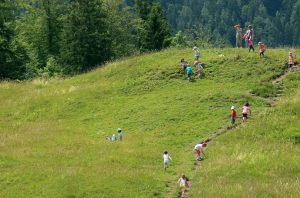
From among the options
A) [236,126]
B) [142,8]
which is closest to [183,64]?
[236,126]

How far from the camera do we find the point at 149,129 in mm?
41625

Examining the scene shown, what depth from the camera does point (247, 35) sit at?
55.8 metres

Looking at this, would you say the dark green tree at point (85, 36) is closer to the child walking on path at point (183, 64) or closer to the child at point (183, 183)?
the child walking on path at point (183, 64)

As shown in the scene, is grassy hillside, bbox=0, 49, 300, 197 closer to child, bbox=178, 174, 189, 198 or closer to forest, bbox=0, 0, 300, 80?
child, bbox=178, 174, 189, 198

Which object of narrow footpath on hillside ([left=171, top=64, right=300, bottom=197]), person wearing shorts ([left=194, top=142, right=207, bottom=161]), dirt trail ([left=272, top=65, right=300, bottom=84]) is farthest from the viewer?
dirt trail ([left=272, top=65, right=300, bottom=84])

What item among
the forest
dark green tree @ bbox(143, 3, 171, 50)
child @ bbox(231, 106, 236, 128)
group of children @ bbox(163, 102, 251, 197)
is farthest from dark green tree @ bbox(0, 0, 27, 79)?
group of children @ bbox(163, 102, 251, 197)

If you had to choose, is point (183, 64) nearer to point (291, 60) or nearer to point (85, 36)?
point (291, 60)

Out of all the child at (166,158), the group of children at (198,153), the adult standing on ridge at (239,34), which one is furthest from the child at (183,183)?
the adult standing on ridge at (239,34)

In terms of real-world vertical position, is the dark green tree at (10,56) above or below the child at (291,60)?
below

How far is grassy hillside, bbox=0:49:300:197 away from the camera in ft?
98.1

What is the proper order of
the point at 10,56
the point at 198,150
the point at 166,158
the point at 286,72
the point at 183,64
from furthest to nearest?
the point at 10,56, the point at 183,64, the point at 286,72, the point at 198,150, the point at 166,158

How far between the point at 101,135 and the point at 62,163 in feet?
25.4

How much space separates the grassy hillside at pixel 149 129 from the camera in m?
29.9

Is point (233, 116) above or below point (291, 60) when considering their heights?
below
